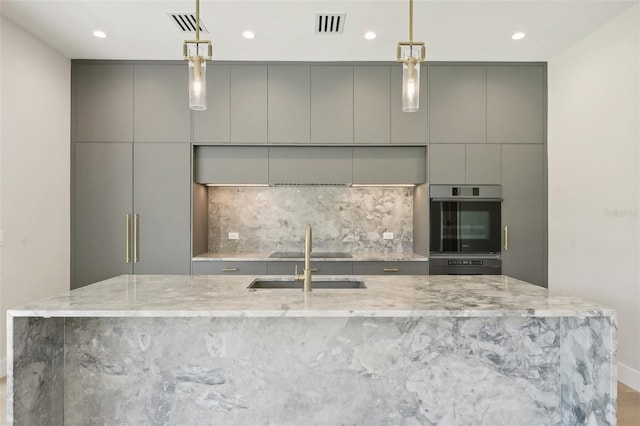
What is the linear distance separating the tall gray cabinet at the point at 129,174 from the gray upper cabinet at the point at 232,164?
0.48ft

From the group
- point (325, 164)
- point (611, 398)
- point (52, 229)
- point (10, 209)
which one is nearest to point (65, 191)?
point (52, 229)

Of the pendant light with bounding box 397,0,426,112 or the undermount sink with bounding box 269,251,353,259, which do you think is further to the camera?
the undermount sink with bounding box 269,251,353,259

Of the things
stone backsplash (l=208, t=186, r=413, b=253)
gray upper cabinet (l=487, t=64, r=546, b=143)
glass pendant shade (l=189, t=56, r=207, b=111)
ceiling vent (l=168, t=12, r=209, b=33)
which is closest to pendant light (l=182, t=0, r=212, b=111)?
glass pendant shade (l=189, t=56, r=207, b=111)

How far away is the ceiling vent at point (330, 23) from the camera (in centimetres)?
300

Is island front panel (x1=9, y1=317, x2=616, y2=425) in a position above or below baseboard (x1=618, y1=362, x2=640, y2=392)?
above

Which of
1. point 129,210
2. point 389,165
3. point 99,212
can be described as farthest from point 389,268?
point 99,212

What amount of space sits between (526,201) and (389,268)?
155 centimetres

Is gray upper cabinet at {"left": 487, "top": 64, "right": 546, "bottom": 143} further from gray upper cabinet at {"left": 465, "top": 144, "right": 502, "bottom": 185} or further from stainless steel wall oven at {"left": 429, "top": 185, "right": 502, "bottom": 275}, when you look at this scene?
stainless steel wall oven at {"left": 429, "top": 185, "right": 502, "bottom": 275}

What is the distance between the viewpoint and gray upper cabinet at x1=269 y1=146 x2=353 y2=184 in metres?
3.92

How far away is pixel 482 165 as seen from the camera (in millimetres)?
3883

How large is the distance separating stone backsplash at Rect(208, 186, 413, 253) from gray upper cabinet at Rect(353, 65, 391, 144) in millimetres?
727

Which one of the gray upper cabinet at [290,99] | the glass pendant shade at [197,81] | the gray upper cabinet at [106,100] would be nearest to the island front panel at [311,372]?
the glass pendant shade at [197,81]

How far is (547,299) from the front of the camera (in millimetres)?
1808

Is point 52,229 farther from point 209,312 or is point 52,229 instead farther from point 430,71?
point 430,71
